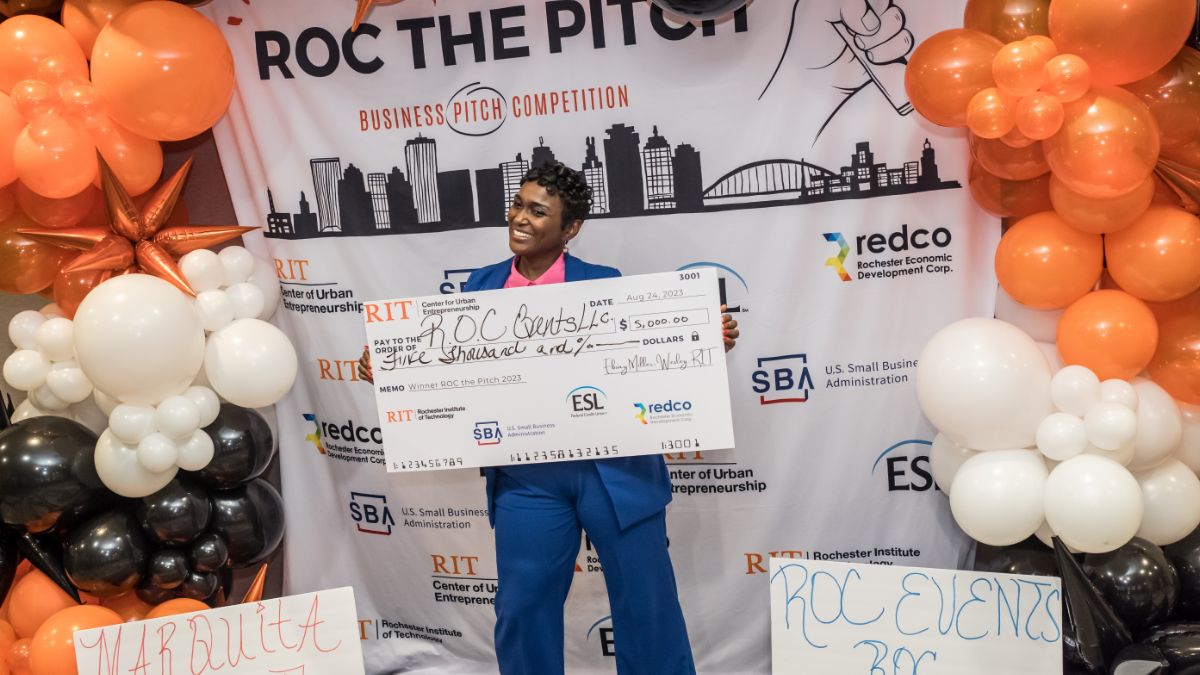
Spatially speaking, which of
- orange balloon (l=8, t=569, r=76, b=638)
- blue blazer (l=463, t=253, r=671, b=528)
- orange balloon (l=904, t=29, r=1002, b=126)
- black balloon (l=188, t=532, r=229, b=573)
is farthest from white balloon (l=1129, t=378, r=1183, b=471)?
orange balloon (l=8, t=569, r=76, b=638)

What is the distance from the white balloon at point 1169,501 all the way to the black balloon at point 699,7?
1.45 m

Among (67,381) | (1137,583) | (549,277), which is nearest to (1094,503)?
(1137,583)

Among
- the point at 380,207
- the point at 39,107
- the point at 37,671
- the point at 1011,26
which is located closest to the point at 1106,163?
the point at 1011,26

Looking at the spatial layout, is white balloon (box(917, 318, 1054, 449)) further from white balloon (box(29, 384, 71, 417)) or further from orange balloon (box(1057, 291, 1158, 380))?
white balloon (box(29, 384, 71, 417))

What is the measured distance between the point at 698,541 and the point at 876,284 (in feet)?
3.03

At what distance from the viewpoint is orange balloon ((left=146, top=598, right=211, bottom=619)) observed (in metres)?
2.74

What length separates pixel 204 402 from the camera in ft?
8.81

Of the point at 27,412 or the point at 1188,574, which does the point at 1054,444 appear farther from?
the point at 27,412

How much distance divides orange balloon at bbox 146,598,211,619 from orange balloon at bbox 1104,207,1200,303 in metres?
2.40

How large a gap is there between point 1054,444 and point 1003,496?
160 mm

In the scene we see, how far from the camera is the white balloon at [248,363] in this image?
2.69 metres

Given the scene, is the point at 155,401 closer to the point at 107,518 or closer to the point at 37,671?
the point at 107,518

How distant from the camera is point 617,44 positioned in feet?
9.32

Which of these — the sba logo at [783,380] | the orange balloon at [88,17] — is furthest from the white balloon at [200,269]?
the sba logo at [783,380]
